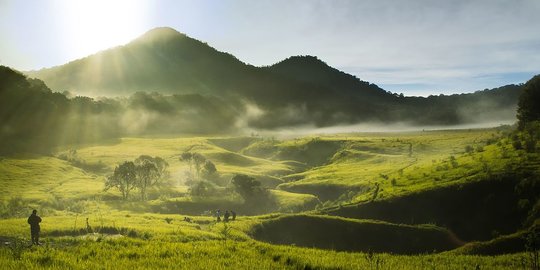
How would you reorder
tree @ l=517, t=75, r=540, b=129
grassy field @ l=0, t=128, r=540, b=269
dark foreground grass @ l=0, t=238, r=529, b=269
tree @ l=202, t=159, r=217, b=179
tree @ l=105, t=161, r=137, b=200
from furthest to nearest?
tree @ l=202, t=159, r=217, b=179
tree @ l=105, t=161, r=137, b=200
tree @ l=517, t=75, r=540, b=129
grassy field @ l=0, t=128, r=540, b=269
dark foreground grass @ l=0, t=238, r=529, b=269

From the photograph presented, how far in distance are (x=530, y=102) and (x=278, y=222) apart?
71498mm

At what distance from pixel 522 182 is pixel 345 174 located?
87.0 meters

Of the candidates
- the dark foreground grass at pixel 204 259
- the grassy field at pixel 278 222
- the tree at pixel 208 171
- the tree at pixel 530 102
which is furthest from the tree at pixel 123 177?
the tree at pixel 530 102

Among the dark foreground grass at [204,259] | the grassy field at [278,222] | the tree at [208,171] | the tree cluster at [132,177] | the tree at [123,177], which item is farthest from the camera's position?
the tree at [208,171]

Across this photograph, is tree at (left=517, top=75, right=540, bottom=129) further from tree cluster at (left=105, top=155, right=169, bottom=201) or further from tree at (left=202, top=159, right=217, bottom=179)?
tree cluster at (left=105, top=155, right=169, bottom=201)

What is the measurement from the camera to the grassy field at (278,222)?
2978 centimetres

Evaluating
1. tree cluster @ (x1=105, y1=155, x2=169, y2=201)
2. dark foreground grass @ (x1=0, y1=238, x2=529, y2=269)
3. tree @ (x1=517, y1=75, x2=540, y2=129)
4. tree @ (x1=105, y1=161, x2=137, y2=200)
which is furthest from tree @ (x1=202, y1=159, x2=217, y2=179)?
dark foreground grass @ (x1=0, y1=238, x2=529, y2=269)

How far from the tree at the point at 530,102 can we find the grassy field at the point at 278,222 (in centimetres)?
890

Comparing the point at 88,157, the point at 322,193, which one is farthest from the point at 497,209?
the point at 88,157

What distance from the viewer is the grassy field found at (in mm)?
29781

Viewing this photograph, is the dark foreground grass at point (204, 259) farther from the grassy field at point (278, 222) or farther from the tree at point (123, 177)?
the tree at point (123, 177)

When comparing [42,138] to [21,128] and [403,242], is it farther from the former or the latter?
[403,242]

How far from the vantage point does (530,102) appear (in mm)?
107250

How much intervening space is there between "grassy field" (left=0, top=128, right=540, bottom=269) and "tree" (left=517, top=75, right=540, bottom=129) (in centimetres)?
890
